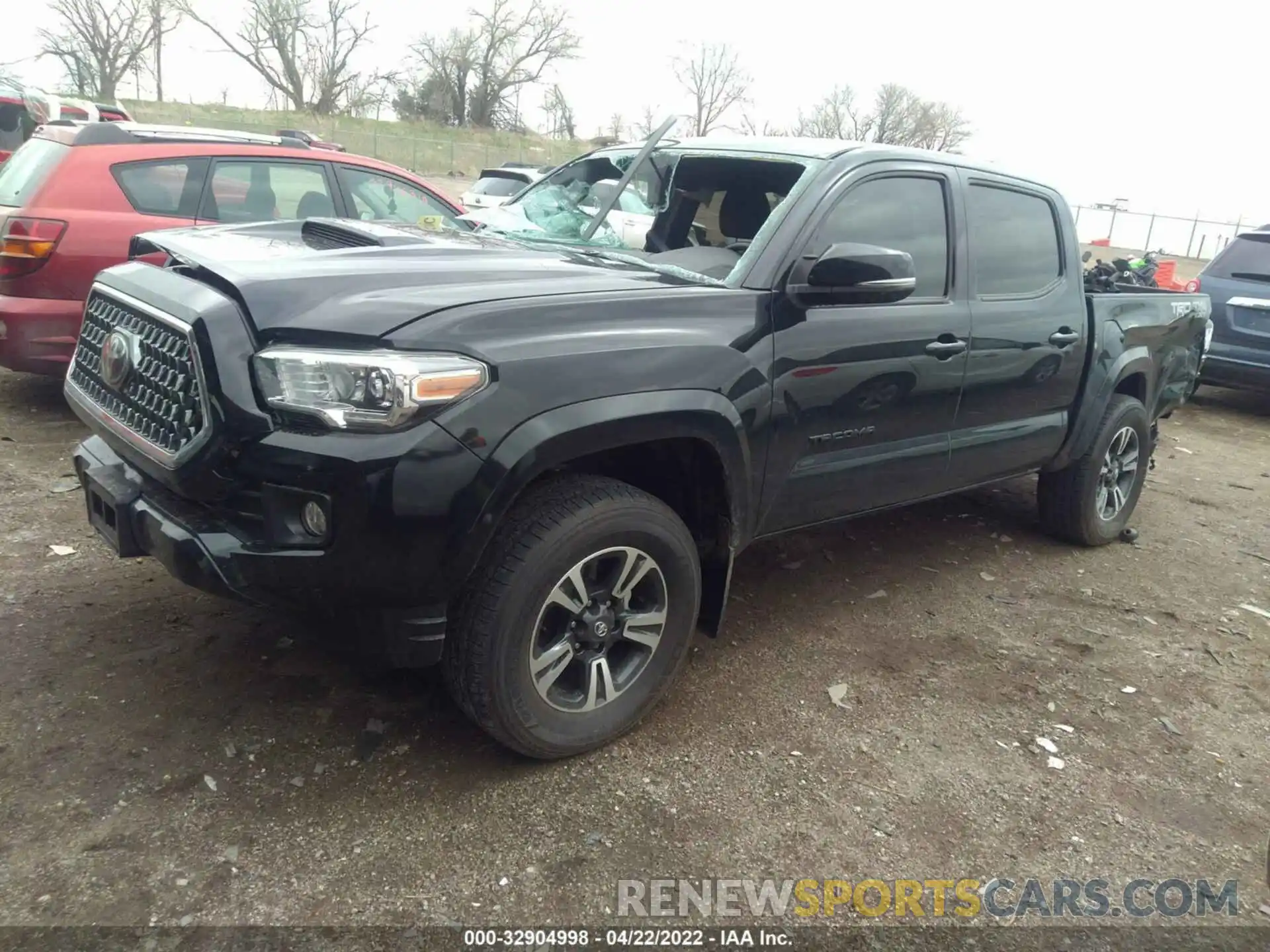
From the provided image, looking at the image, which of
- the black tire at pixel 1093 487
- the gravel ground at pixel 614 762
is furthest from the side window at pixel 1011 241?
the gravel ground at pixel 614 762

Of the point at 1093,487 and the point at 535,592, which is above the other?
the point at 535,592

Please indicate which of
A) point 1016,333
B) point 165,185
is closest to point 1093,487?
point 1016,333

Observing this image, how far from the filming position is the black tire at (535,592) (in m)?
2.51

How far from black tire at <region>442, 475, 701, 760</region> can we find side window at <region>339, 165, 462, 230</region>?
438 centimetres

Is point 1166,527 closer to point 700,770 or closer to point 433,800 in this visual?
point 700,770

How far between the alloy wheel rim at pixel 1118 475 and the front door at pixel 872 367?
5.16ft

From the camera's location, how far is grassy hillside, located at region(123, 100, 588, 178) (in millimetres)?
39906

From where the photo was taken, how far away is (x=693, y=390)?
276 centimetres

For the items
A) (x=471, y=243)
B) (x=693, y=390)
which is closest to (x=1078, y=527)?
(x=693, y=390)

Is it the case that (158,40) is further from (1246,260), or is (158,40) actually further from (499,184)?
(1246,260)

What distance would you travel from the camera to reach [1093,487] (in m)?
4.85

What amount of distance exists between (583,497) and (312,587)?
751mm

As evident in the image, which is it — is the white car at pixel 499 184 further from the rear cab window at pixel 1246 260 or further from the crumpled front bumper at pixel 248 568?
the crumpled front bumper at pixel 248 568

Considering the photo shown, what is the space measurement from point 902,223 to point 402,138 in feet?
134
